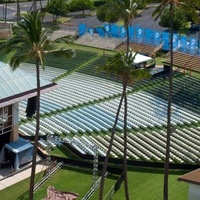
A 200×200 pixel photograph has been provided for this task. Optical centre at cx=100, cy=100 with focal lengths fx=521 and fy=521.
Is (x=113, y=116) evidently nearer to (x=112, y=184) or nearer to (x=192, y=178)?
(x=112, y=184)

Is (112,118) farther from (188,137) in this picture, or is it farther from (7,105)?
(7,105)

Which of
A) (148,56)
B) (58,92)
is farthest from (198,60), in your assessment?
(58,92)

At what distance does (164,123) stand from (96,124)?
7.22 meters

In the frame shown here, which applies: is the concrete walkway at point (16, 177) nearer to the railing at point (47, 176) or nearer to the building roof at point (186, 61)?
the railing at point (47, 176)

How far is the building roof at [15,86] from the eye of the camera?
4331 cm

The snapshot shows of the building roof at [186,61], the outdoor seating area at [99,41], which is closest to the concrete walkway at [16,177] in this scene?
the building roof at [186,61]

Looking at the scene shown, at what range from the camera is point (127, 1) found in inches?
1442

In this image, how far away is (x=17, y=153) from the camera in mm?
46000

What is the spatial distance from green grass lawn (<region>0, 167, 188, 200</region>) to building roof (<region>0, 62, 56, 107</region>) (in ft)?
23.8

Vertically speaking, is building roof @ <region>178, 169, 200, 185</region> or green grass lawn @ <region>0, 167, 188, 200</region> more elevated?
building roof @ <region>178, 169, 200, 185</region>

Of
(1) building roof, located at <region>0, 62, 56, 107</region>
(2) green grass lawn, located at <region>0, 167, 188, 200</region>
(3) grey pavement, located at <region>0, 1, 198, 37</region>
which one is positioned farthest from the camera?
(3) grey pavement, located at <region>0, 1, 198, 37</region>

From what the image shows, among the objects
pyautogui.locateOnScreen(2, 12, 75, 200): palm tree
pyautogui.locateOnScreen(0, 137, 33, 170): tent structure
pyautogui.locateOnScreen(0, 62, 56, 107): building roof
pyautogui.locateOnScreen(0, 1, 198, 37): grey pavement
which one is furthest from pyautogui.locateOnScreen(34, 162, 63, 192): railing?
pyautogui.locateOnScreen(0, 1, 198, 37): grey pavement

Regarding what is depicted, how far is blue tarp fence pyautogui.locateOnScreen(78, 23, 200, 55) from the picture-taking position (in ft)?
264

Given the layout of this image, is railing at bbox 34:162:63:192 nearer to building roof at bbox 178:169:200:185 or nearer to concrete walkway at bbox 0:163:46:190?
concrete walkway at bbox 0:163:46:190
